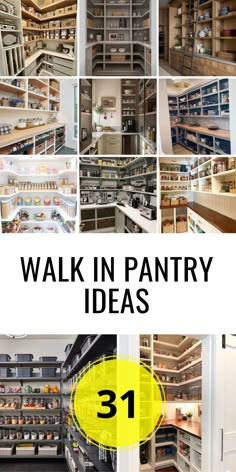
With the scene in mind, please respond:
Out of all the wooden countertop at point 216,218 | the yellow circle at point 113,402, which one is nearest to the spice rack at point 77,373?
the yellow circle at point 113,402

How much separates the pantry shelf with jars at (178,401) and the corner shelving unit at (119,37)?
2426mm

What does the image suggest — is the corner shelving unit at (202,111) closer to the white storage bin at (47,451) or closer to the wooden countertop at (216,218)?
the wooden countertop at (216,218)

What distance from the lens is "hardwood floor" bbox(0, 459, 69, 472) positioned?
2.99 m

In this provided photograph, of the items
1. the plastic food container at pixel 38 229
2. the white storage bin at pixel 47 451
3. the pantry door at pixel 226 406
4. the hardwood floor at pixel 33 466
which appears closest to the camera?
the plastic food container at pixel 38 229

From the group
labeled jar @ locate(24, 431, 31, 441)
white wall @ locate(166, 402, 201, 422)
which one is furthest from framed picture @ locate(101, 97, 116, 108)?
white wall @ locate(166, 402, 201, 422)

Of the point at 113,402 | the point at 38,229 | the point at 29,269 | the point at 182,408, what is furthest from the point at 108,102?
the point at 182,408

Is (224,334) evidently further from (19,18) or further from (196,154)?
(19,18)

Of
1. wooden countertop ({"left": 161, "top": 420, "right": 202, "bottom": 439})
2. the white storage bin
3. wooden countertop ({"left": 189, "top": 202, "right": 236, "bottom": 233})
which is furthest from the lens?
wooden countertop ({"left": 161, "top": 420, "right": 202, "bottom": 439})

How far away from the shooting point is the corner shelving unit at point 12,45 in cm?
207

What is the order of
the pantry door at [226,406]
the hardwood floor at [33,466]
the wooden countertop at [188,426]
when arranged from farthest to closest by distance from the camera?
the wooden countertop at [188,426] < the hardwood floor at [33,466] < the pantry door at [226,406]

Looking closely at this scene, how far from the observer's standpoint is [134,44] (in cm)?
211

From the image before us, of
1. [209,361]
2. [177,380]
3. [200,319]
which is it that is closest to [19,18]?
[200,319]

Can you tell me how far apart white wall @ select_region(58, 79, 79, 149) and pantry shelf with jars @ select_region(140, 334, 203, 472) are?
2.29m

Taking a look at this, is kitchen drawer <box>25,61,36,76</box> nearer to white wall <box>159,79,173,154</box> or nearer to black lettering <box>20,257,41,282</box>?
white wall <box>159,79,173,154</box>
